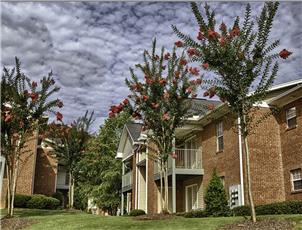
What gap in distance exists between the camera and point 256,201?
20.7m

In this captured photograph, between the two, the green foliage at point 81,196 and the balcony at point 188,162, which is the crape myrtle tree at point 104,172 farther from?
the balcony at point 188,162

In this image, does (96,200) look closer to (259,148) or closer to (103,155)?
(103,155)

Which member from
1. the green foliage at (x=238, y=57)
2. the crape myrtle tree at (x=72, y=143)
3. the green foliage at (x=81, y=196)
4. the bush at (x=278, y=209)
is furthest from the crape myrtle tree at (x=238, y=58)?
the green foliage at (x=81, y=196)

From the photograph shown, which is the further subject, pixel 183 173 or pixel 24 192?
pixel 24 192

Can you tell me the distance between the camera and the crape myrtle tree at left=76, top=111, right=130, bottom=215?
149ft

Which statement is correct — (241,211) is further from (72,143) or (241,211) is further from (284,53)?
(72,143)

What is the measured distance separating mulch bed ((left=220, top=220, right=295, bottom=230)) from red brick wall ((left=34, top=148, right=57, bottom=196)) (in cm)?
3160

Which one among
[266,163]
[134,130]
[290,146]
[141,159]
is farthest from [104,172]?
[290,146]

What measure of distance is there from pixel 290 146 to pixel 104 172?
90.3 ft

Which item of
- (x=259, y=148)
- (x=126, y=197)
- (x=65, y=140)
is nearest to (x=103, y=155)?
(x=126, y=197)

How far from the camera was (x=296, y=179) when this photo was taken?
20469mm

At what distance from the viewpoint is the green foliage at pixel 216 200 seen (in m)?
19.8

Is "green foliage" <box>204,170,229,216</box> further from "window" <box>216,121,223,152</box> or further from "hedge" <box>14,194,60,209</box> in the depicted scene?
"hedge" <box>14,194,60,209</box>

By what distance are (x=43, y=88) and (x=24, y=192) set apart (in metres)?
19.1
